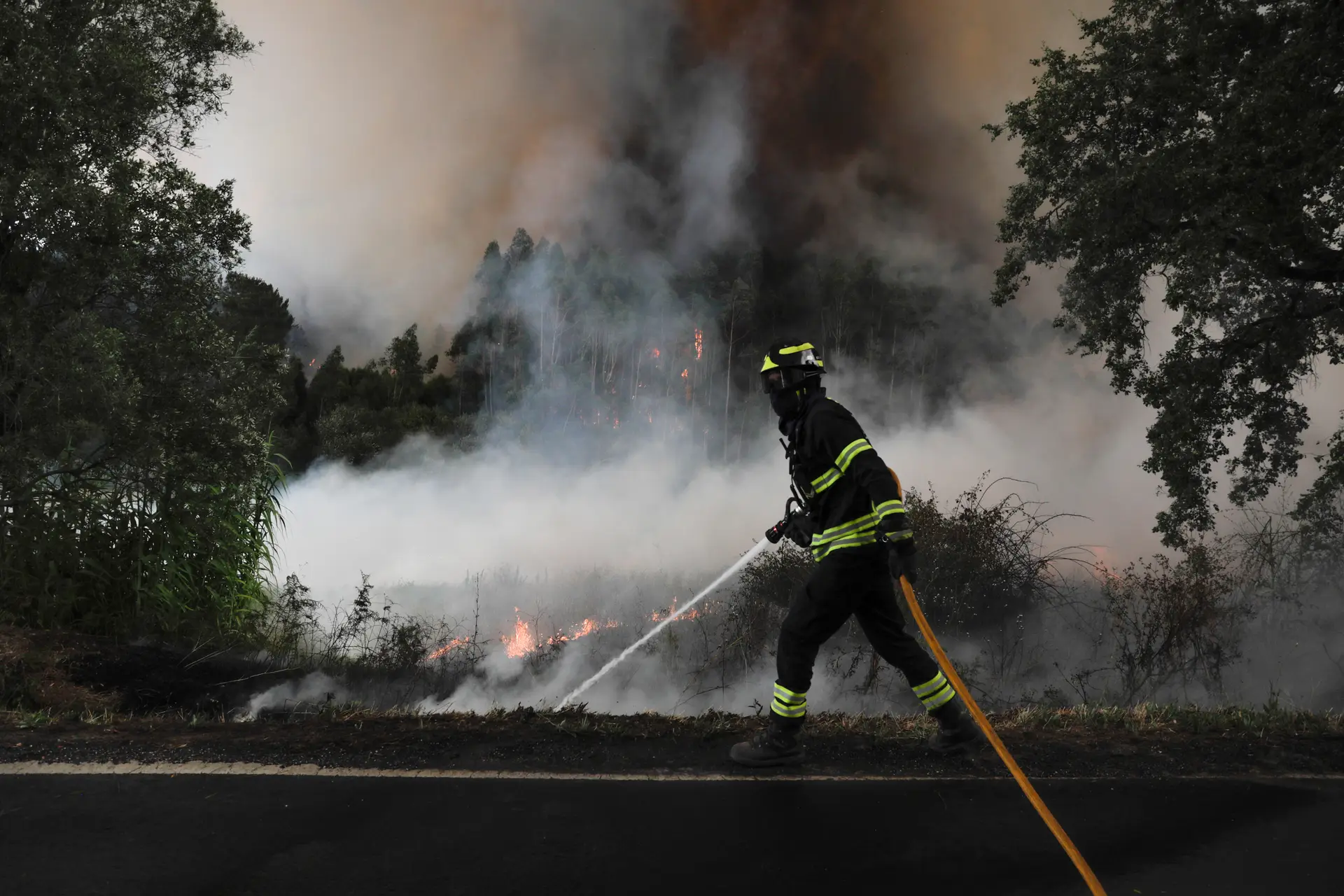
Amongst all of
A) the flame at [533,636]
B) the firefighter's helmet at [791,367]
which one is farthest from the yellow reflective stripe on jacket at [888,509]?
the flame at [533,636]

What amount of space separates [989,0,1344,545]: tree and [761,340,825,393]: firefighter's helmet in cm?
583

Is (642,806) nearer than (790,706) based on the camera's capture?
Yes

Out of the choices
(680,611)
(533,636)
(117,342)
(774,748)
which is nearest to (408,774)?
(774,748)

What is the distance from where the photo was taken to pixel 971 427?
4591cm

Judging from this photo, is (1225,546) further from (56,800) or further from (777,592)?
(56,800)

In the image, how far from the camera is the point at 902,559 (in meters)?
3.94

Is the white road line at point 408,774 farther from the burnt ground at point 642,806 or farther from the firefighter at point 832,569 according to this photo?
the firefighter at point 832,569

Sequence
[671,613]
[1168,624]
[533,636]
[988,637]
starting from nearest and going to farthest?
1. [1168,624]
2. [988,637]
3. [671,613]
4. [533,636]

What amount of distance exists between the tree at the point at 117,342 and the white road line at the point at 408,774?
12.7 ft

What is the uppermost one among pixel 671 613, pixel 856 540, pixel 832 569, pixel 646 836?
pixel 671 613

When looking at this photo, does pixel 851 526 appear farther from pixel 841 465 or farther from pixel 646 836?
pixel 646 836

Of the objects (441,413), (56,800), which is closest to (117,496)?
(56,800)

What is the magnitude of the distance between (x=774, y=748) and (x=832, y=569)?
2.95ft

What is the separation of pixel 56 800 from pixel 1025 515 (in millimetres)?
11092
